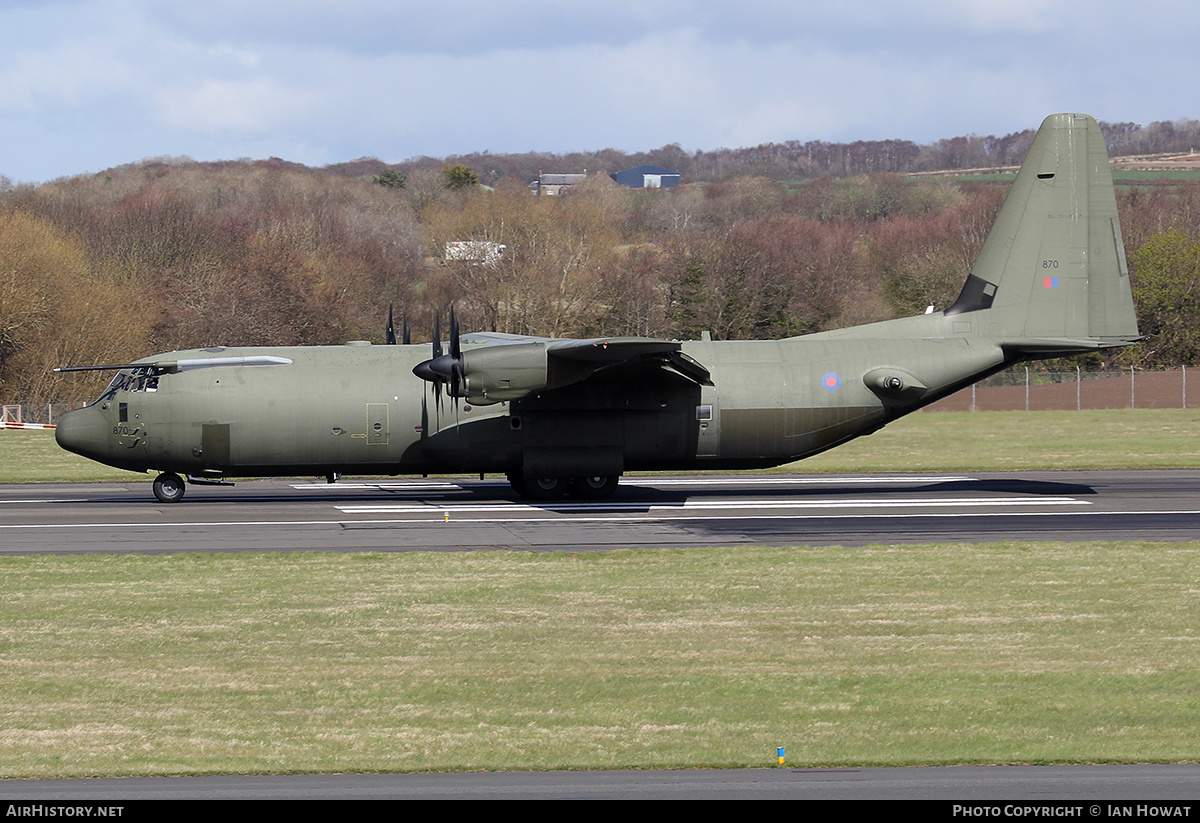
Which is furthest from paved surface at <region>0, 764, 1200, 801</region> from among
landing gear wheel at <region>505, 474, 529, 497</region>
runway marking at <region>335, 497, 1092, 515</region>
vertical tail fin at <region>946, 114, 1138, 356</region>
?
vertical tail fin at <region>946, 114, 1138, 356</region>

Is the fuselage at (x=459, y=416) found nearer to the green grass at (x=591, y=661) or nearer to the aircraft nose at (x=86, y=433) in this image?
the aircraft nose at (x=86, y=433)

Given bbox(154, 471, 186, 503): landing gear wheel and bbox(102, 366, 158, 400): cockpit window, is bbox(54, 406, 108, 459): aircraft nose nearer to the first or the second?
bbox(102, 366, 158, 400): cockpit window

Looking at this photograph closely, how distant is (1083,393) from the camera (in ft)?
183

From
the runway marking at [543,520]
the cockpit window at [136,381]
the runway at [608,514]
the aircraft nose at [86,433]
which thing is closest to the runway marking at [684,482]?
the runway at [608,514]

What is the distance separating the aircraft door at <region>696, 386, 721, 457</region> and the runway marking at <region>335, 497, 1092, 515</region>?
1625 millimetres

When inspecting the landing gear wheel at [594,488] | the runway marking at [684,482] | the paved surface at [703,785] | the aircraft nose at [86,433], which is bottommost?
the paved surface at [703,785]

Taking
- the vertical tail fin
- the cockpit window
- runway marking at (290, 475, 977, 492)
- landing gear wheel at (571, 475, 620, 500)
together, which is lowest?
runway marking at (290, 475, 977, 492)

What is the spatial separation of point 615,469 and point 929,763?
18379mm

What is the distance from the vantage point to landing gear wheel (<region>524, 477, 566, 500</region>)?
91.5 ft

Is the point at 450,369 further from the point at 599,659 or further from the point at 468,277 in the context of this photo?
the point at 468,277

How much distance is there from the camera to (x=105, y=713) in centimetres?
1085

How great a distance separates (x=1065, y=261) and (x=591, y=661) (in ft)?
70.4

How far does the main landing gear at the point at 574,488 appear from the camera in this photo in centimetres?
2794

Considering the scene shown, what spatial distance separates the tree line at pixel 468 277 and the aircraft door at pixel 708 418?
131 feet
